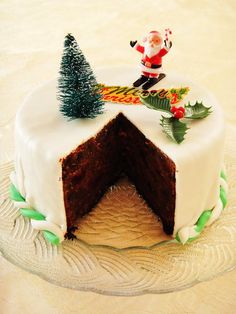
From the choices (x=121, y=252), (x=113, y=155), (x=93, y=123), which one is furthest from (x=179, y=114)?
(x=121, y=252)

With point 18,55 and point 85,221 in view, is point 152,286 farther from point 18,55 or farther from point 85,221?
point 18,55

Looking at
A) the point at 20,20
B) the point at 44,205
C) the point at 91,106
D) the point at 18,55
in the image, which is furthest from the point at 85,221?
the point at 20,20

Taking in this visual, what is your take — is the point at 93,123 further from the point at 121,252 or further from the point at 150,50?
the point at 121,252

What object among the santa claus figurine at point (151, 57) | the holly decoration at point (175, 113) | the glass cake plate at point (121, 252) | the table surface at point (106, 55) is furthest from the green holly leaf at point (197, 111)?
the table surface at point (106, 55)

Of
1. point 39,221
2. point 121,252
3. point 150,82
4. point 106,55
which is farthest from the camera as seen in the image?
point 106,55

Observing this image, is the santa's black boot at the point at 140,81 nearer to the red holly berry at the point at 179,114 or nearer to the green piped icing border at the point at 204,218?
the red holly berry at the point at 179,114

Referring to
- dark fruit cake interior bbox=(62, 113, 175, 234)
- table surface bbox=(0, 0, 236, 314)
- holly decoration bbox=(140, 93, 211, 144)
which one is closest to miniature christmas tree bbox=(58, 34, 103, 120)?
dark fruit cake interior bbox=(62, 113, 175, 234)

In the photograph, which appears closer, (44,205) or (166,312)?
(166,312)
